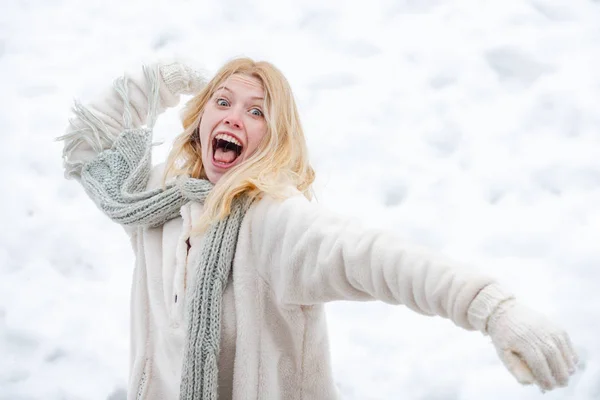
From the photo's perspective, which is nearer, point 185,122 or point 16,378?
point 185,122

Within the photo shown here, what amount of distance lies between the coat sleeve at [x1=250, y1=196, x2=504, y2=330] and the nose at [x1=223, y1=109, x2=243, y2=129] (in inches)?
5.3

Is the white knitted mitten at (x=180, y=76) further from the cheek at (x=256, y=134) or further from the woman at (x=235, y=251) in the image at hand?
the cheek at (x=256, y=134)

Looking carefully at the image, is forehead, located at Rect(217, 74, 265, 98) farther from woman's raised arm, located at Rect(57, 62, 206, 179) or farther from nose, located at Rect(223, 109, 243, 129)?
woman's raised arm, located at Rect(57, 62, 206, 179)

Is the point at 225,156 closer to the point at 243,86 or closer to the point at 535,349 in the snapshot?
the point at 243,86

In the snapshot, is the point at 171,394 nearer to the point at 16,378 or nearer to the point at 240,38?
the point at 16,378

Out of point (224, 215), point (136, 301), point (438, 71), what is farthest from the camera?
point (438, 71)

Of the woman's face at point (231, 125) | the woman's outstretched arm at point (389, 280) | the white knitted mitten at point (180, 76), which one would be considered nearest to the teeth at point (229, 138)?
the woman's face at point (231, 125)

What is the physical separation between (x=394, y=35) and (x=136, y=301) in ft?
3.93

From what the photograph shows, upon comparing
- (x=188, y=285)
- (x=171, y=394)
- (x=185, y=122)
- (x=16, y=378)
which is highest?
(x=185, y=122)

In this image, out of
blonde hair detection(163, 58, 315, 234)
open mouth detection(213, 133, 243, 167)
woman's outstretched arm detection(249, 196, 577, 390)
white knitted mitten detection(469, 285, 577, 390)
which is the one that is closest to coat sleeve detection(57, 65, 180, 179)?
blonde hair detection(163, 58, 315, 234)

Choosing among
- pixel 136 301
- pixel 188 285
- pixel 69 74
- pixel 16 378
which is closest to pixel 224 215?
pixel 188 285

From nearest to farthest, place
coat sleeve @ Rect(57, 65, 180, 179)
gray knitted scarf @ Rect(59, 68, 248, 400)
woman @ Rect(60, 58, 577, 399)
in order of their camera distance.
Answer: woman @ Rect(60, 58, 577, 399)
gray knitted scarf @ Rect(59, 68, 248, 400)
coat sleeve @ Rect(57, 65, 180, 179)

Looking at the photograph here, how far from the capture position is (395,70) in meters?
2.09

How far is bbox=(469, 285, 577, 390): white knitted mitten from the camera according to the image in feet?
2.53
